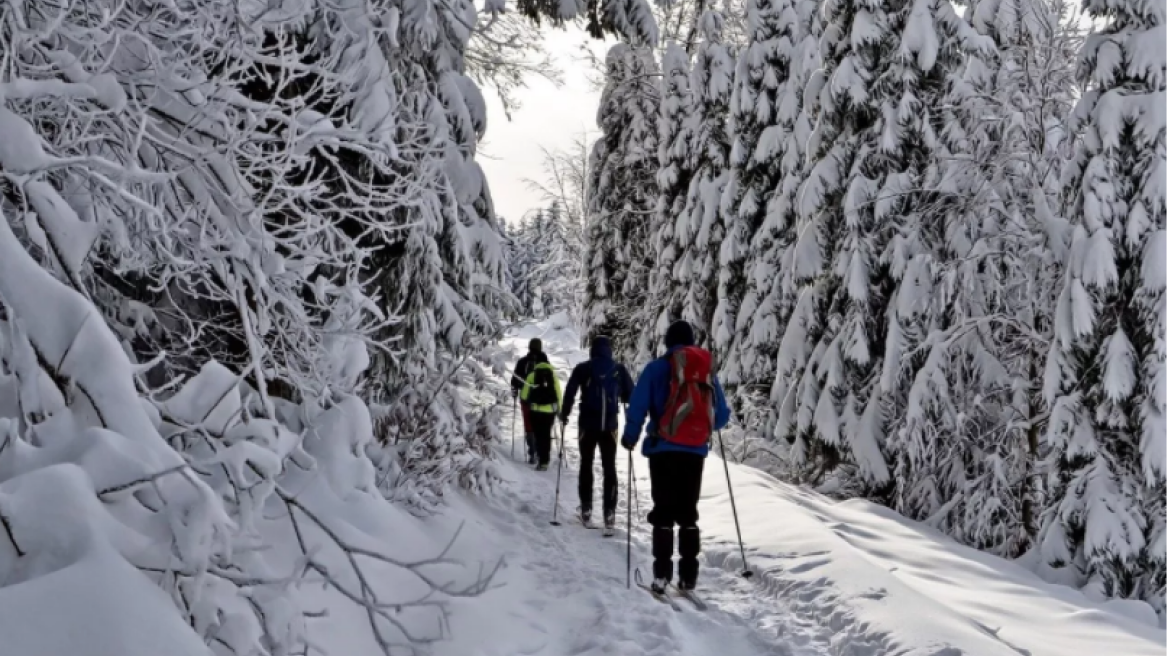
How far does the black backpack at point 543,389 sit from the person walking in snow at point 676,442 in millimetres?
6276

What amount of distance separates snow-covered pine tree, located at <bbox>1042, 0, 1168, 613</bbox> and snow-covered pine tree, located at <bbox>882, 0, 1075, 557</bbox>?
44.7 inches

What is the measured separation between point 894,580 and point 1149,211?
5.64 metres

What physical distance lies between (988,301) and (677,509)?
7.73 meters

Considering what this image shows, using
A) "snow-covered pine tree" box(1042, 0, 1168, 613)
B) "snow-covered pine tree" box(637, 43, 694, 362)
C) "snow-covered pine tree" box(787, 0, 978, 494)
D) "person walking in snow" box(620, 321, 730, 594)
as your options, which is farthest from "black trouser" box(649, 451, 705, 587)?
"snow-covered pine tree" box(637, 43, 694, 362)

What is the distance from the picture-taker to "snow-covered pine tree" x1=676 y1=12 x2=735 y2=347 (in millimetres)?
20844

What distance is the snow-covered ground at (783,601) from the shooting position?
4.98 metres

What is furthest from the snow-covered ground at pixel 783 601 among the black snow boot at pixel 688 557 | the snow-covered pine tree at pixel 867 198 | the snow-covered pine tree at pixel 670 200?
the snow-covered pine tree at pixel 670 200

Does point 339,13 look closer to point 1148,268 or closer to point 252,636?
point 252,636

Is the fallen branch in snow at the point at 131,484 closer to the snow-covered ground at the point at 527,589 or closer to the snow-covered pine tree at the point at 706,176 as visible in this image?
the snow-covered ground at the point at 527,589

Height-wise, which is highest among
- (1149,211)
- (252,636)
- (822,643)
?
(1149,211)

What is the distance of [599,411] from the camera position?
8.77 m

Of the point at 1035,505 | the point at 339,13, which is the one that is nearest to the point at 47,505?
the point at 339,13

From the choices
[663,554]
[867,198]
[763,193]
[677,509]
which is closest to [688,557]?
[663,554]

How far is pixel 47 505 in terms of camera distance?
1.89 meters
